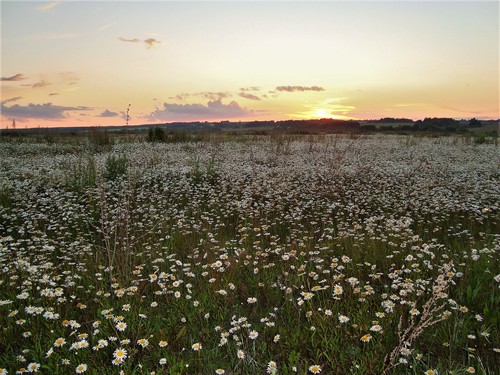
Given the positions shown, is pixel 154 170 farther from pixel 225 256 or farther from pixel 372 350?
pixel 372 350

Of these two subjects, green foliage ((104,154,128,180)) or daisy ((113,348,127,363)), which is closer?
daisy ((113,348,127,363))

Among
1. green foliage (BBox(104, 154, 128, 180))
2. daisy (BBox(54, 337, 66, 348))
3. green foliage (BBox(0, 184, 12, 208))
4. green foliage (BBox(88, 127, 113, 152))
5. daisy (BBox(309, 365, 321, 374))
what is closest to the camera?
daisy (BBox(309, 365, 321, 374))

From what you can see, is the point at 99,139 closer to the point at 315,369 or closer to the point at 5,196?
the point at 5,196

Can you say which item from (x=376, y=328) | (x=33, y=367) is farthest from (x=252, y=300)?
(x=33, y=367)

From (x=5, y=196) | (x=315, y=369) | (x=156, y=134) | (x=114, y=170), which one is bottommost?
(x=315, y=369)

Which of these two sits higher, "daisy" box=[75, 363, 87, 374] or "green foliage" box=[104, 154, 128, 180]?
"green foliage" box=[104, 154, 128, 180]

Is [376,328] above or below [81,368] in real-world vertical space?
above

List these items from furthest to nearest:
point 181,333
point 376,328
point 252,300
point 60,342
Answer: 1. point 252,300
2. point 181,333
3. point 376,328
4. point 60,342

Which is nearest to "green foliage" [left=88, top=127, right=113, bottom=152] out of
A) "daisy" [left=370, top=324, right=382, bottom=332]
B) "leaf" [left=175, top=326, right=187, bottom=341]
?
"leaf" [left=175, top=326, right=187, bottom=341]

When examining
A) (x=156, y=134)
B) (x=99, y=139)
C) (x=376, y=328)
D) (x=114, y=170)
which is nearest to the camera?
(x=376, y=328)

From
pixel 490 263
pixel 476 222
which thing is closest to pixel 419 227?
pixel 476 222

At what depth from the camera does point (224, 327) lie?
3705 millimetres

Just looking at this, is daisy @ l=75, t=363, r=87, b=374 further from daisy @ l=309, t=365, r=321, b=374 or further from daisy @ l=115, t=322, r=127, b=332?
daisy @ l=309, t=365, r=321, b=374

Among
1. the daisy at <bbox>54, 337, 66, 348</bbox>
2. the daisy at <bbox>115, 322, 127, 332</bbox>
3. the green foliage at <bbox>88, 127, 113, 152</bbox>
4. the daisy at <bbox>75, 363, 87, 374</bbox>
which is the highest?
the green foliage at <bbox>88, 127, 113, 152</bbox>
